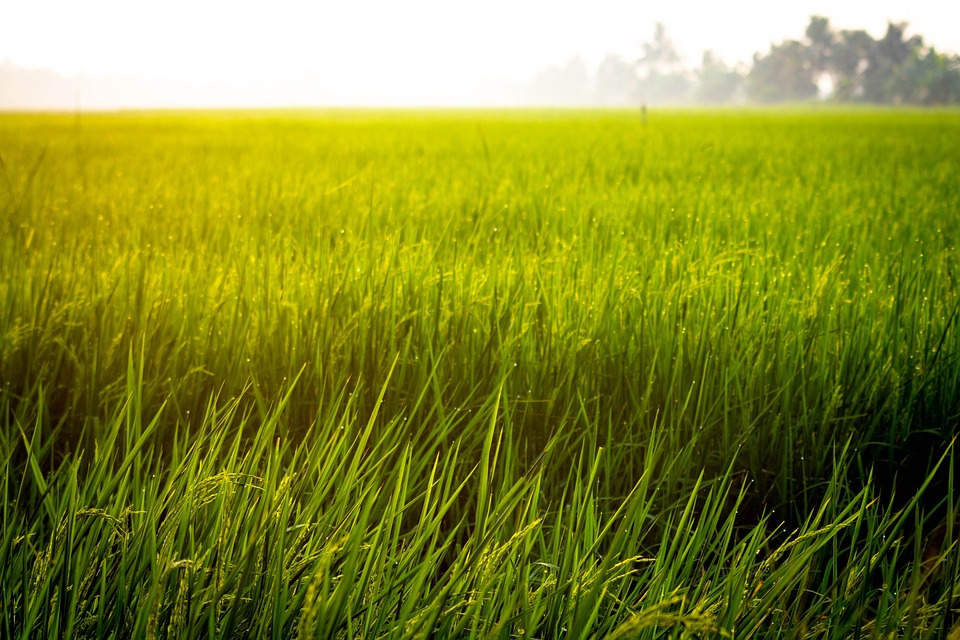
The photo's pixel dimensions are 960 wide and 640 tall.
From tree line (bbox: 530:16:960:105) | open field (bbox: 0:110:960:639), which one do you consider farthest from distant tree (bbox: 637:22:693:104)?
open field (bbox: 0:110:960:639)

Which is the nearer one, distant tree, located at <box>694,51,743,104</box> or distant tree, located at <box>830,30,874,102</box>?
distant tree, located at <box>830,30,874,102</box>

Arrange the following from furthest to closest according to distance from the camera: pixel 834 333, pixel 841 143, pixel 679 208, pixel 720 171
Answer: pixel 841 143, pixel 720 171, pixel 679 208, pixel 834 333

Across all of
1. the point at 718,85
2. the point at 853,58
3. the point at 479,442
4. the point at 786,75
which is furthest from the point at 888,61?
the point at 479,442

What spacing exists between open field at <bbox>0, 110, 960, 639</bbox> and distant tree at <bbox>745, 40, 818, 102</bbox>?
83.7 meters

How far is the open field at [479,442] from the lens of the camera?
0.94 m

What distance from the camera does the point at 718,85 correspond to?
91.8 m

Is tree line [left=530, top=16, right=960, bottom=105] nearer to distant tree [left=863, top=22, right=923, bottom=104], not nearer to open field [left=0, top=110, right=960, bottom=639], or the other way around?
distant tree [left=863, top=22, right=923, bottom=104]

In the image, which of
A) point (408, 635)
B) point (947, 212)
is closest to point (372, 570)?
point (408, 635)

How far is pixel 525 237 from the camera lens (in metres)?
3.09

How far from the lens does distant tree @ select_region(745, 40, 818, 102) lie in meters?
76.9

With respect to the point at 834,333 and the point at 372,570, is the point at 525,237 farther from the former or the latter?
the point at 372,570

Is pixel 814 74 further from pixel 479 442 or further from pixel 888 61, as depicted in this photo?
pixel 479 442

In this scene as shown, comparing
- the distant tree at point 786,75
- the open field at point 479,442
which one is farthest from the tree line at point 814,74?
the open field at point 479,442

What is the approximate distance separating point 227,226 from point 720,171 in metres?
3.75
